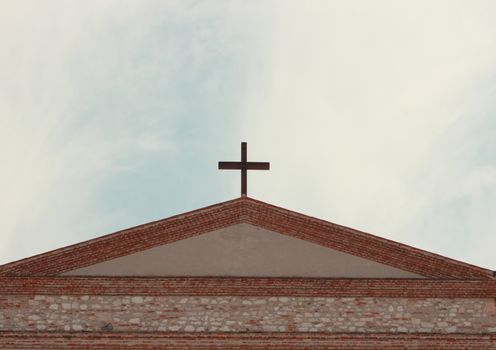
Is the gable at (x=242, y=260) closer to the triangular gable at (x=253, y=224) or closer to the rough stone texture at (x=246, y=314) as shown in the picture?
the triangular gable at (x=253, y=224)

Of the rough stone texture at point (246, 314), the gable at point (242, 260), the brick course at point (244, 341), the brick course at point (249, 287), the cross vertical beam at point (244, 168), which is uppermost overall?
the cross vertical beam at point (244, 168)

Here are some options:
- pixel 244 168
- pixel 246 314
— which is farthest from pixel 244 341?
pixel 244 168

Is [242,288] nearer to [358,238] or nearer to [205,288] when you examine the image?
[205,288]

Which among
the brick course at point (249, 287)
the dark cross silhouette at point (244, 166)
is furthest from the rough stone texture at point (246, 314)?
the dark cross silhouette at point (244, 166)

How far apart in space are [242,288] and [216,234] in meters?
1.09

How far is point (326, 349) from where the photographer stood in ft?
38.0

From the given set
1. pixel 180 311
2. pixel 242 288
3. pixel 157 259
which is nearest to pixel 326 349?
pixel 242 288

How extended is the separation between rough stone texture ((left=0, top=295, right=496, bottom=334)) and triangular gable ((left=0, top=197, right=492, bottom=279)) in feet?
1.79

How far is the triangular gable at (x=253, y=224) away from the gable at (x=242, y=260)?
0.34 feet

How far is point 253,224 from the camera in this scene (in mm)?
12602

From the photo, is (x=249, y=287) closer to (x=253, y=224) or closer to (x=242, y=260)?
(x=242, y=260)

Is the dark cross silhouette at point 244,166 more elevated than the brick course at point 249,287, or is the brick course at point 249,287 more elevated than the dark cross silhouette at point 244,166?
the dark cross silhouette at point 244,166

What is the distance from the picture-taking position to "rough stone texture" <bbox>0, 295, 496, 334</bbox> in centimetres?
1169

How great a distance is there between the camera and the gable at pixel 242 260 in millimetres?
12148
